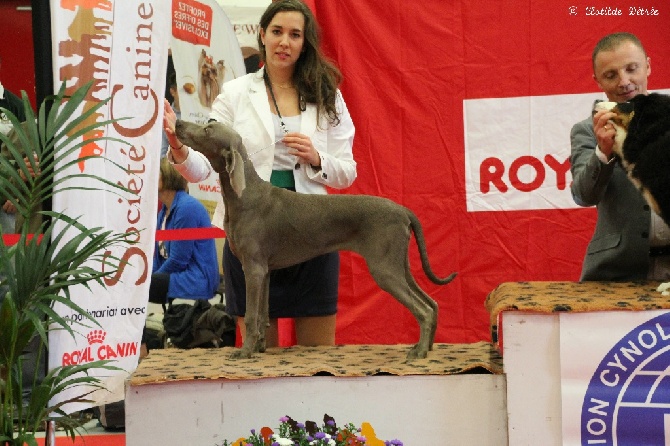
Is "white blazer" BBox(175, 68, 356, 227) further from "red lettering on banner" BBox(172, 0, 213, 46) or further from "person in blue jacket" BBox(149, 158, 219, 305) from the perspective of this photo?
"person in blue jacket" BBox(149, 158, 219, 305)

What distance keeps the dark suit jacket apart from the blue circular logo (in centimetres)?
63

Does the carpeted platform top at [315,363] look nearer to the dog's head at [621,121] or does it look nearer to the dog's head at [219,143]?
the dog's head at [219,143]

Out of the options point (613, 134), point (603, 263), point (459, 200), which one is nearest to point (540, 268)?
point (459, 200)

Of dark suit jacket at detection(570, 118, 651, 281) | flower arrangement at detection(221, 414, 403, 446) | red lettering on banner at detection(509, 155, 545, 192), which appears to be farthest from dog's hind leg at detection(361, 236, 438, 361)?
red lettering on banner at detection(509, 155, 545, 192)

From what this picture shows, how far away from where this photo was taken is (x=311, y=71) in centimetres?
320

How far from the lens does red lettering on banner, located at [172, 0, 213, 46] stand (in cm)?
510

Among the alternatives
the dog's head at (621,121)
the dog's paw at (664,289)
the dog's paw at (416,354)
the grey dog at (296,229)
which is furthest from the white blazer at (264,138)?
the dog's paw at (664,289)

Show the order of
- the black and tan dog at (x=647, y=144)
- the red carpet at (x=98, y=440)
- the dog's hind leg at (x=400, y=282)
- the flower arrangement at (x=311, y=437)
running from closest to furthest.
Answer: the flower arrangement at (x=311, y=437)
the black and tan dog at (x=647, y=144)
the dog's hind leg at (x=400, y=282)
the red carpet at (x=98, y=440)

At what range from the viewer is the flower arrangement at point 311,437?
231 centimetres

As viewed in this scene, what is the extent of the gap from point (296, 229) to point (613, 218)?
46.5 inches

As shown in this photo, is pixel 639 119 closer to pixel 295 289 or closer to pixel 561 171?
pixel 295 289

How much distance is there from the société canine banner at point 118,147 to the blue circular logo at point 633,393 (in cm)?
199

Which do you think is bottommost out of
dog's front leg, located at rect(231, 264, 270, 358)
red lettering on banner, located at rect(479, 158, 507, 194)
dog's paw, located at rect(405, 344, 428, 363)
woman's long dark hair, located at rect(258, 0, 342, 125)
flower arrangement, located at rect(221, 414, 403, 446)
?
flower arrangement, located at rect(221, 414, 403, 446)

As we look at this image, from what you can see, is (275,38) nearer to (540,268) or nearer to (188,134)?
(188,134)
